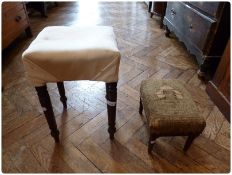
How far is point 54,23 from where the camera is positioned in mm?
→ 2682

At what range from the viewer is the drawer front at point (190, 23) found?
1.43 m

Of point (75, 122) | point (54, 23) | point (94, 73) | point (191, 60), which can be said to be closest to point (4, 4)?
point (54, 23)

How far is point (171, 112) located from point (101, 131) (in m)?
0.45

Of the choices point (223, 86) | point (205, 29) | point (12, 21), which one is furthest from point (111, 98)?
point (12, 21)

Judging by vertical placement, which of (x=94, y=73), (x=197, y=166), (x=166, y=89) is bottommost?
(x=197, y=166)

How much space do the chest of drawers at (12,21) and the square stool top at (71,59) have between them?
118 cm

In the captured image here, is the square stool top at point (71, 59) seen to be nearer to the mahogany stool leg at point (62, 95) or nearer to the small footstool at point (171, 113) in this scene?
the small footstool at point (171, 113)

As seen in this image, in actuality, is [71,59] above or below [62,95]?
above

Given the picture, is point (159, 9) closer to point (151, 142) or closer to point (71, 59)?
point (151, 142)

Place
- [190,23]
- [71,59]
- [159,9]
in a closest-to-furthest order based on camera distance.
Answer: [71,59] < [190,23] < [159,9]

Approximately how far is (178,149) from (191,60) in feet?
3.33

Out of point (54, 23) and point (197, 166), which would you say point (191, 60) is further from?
point (54, 23)

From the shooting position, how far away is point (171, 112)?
2.88 ft

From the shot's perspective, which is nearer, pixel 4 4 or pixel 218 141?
pixel 218 141
